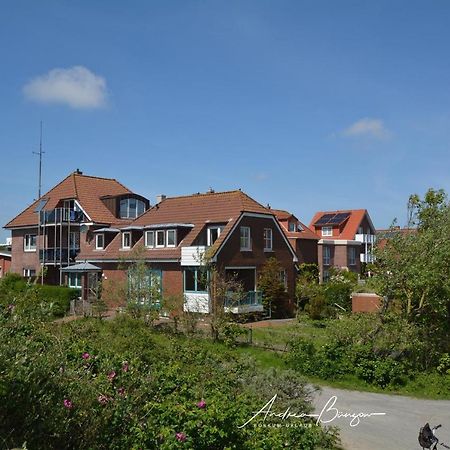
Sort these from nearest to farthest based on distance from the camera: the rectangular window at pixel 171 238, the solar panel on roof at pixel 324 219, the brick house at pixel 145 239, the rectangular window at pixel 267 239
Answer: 1. the brick house at pixel 145 239
2. the rectangular window at pixel 171 238
3. the rectangular window at pixel 267 239
4. the solar panel on roof at pixel 324 219

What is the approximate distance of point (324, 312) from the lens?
1268 inches

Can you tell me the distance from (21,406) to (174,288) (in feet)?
86.9

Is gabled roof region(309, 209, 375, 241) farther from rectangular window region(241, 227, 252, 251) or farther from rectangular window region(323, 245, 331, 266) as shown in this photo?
rectangular window region(241, 227, 252, 251)

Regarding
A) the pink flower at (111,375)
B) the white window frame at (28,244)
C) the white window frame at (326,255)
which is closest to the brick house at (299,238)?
the white window frame at (326,255)

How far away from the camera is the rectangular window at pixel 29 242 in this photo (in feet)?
144

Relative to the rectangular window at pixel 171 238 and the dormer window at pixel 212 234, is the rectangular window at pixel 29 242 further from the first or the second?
the dormer window at pixel 212 234

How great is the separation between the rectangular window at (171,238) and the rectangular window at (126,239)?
3.47 meters

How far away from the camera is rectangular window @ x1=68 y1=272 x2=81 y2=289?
39.7 metres

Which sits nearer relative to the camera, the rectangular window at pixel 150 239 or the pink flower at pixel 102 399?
the pink flower at pixel 102 399

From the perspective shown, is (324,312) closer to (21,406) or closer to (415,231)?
(415,231)

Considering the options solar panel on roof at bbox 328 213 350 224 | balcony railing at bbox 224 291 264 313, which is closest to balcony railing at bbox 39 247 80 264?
balcony railing at bbox 224 291 264 313

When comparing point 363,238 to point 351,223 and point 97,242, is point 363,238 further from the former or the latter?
point 97,242

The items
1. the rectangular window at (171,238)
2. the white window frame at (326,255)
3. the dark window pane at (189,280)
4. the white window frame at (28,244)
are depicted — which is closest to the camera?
the dark window pane at (189,280)

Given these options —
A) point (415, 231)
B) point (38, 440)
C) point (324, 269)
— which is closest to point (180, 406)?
point (38, 440)
